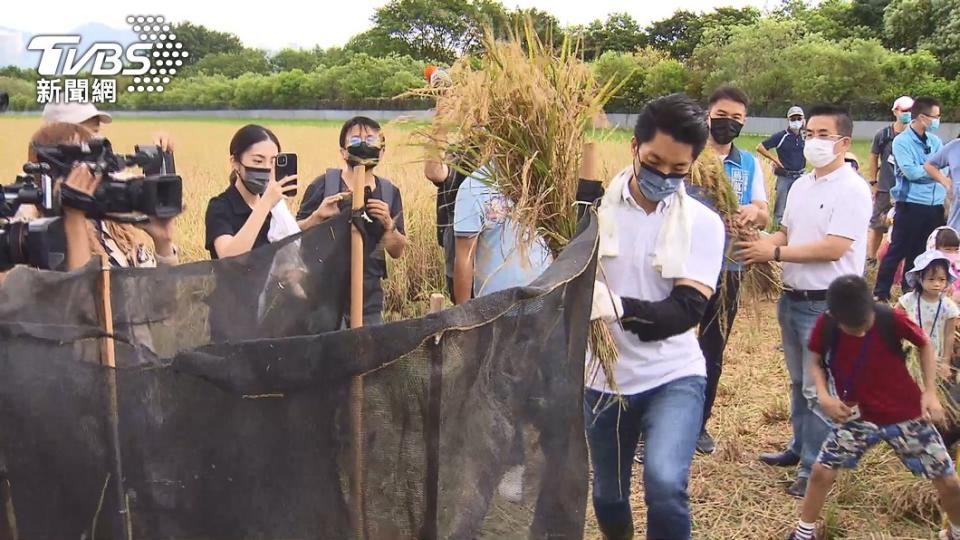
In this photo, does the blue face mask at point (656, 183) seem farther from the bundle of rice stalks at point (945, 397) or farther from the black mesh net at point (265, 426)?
the bundle of rice stalks at point (945, 397)

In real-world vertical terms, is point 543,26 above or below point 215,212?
above

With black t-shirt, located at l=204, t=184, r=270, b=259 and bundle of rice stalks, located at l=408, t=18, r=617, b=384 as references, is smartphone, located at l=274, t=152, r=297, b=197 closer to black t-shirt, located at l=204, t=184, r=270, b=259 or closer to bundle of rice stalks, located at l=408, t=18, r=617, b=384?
black t-shirt, located at l=204, t=184, r=270, b=259

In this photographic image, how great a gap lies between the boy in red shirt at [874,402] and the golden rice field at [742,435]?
0.80 feet

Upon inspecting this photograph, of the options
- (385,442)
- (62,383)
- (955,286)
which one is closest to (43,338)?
(62,383)

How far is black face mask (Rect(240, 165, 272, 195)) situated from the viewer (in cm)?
301

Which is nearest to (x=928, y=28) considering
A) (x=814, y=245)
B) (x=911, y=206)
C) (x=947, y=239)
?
(x=911, y=206)

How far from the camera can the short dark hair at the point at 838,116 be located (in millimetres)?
3346

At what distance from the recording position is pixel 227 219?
9.79 ft

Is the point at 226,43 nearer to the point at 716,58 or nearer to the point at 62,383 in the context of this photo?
the point at 716,58

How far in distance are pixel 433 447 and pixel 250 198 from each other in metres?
1.67

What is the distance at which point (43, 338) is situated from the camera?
5.54 feet

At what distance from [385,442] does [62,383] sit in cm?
65

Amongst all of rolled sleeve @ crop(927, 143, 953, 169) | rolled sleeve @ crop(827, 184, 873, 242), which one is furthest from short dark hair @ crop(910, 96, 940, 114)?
rolled sleeve @ crop(827, 184, 873, 242)

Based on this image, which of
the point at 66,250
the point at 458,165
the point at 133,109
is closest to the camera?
the point at 66,250
